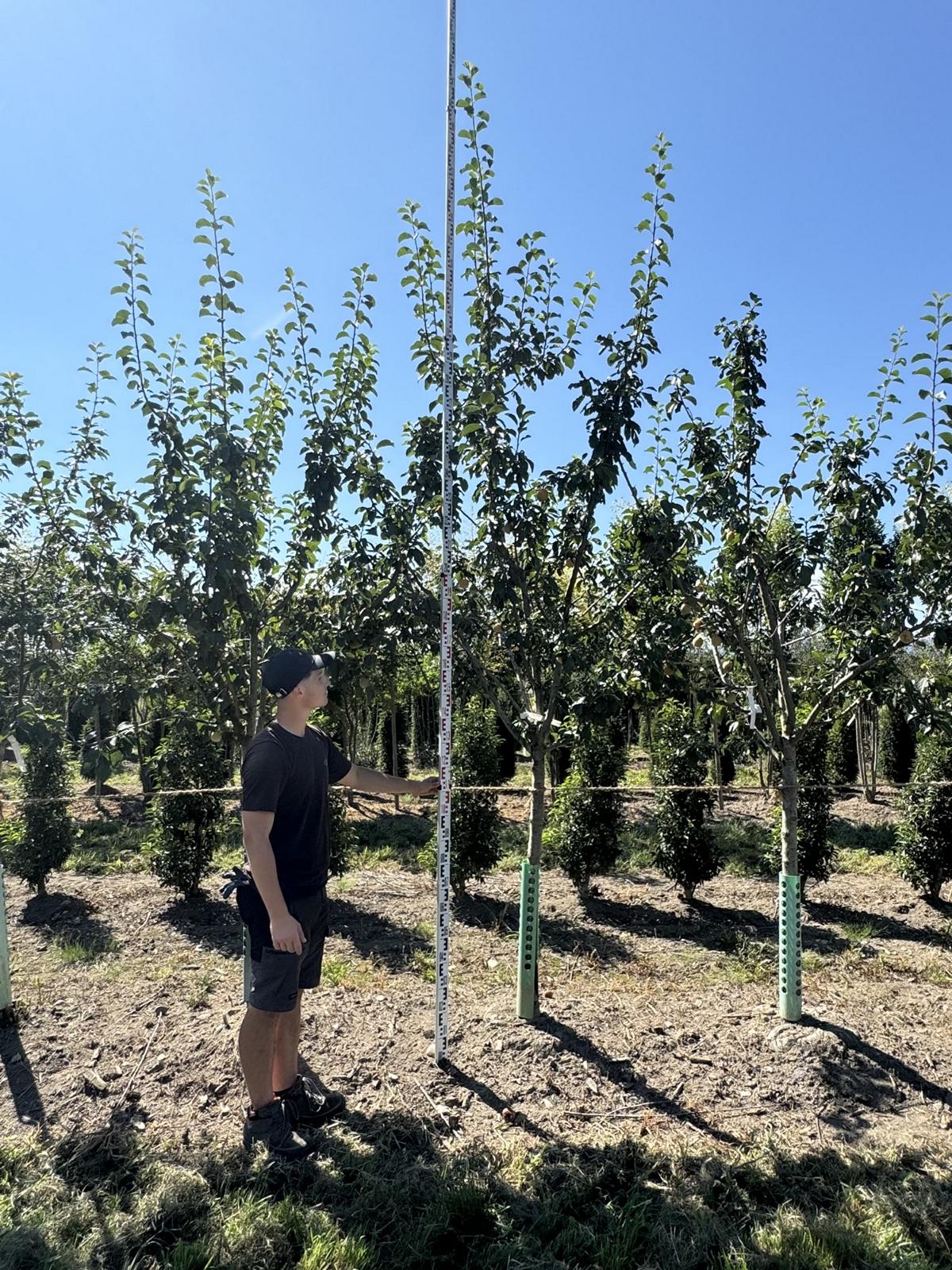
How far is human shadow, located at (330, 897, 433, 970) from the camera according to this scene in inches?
220

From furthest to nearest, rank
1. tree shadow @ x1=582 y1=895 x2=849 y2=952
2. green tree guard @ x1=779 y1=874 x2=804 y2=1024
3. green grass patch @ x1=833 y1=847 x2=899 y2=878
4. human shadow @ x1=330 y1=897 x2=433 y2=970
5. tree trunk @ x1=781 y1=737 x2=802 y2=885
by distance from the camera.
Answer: green grass patch @ x1=833 y1=847 x2=899 y2=878, tree shadow @ x1=582 y1=895 x2=849 y2=952, human shadow @ x1=330 y1=897 x2=433 y2=970, tree trunk @ x1=781 y1=737 x2=802 y2=885, green tree guard @ x1=779 y1=874 x2=804 y2=1024

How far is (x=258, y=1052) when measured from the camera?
299cm

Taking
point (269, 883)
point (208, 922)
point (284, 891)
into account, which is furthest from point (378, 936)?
point (269, 883)

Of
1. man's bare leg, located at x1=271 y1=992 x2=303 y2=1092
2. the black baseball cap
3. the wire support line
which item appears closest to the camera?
the black baseball cap

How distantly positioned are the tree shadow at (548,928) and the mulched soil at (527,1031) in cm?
3

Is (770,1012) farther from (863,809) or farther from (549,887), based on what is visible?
(863,809)

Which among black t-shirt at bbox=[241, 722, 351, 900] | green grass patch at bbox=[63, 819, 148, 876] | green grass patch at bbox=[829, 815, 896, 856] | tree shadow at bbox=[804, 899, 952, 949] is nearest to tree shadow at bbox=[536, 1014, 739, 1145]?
black t-shirt at bbox=[241, 722, 351, 900]

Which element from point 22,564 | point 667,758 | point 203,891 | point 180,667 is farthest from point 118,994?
point 667,758

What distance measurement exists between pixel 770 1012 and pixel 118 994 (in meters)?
3.88

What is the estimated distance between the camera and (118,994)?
15.7 feet

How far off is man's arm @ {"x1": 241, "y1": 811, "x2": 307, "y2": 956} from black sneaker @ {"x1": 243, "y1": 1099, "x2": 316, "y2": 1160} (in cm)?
75

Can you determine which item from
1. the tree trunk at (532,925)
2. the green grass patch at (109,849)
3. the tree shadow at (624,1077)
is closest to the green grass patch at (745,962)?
the tree shadow at (624,1077)

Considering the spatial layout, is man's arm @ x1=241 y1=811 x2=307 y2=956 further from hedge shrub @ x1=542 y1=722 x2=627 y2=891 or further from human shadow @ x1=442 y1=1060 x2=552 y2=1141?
hedge shrub @ x1=542 y1=722 x2=627 y2=891

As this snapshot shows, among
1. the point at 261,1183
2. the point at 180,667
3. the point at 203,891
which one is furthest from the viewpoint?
the point at 203,891
